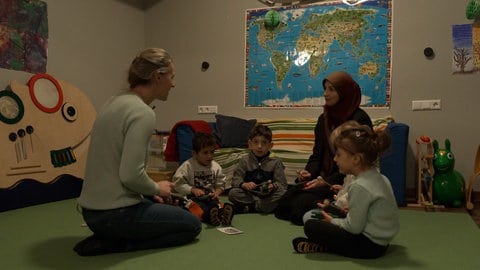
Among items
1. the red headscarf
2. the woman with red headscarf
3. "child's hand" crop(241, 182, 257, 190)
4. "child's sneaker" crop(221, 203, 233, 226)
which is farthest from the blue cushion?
"child's sneaker" crop(221, 203, 233, 226)

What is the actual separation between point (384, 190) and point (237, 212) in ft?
4.30

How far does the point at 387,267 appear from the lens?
1715mm

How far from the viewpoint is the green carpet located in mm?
1725

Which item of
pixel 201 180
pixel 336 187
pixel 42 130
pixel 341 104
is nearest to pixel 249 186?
pixel 201 180

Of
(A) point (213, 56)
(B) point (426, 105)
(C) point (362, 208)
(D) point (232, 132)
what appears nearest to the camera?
(C) point (362, 208)

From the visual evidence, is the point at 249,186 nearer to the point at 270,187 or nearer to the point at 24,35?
the point at 270,187

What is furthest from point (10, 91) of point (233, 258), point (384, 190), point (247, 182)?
point (384, 190)

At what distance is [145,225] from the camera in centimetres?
182

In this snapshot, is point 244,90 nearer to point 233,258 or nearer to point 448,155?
point 448,155

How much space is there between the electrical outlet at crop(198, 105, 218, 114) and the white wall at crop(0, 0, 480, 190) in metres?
0.05

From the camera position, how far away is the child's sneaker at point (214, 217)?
2379mm

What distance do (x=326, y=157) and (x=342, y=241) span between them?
0.95 meters

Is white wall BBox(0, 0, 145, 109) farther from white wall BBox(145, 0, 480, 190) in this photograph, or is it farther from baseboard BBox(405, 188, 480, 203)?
baseboard BBox(405, 188, 480, 203)

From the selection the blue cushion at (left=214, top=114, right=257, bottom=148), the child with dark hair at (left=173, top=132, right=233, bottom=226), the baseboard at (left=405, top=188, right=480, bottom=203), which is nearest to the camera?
the child with dark hair at (left=173, top=132, right=233, bottom=226)
